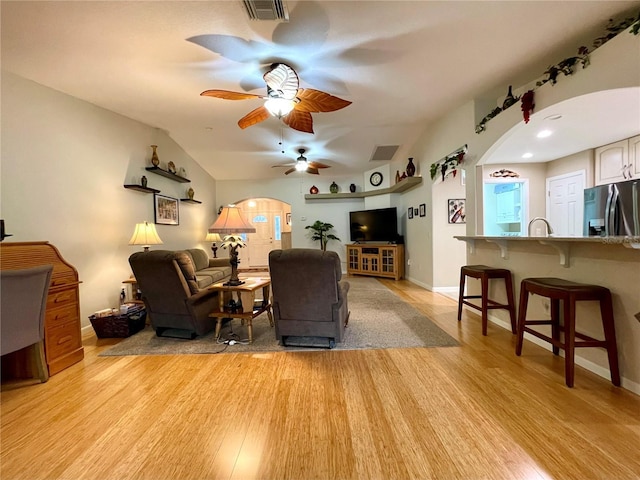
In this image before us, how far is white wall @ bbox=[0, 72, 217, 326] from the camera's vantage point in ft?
8.46

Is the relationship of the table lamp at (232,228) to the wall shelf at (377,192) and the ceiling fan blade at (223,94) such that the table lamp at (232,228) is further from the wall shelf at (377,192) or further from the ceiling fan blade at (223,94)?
the wall shelf at (377,192)

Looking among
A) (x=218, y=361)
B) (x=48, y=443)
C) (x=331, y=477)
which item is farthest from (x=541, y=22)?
(x=48, y=443)

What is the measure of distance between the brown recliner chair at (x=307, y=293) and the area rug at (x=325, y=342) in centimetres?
19

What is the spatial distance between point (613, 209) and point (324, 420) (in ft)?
12.5

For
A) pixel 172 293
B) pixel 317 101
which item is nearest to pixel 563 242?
pixel 317 101

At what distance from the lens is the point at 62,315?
7.52 feet

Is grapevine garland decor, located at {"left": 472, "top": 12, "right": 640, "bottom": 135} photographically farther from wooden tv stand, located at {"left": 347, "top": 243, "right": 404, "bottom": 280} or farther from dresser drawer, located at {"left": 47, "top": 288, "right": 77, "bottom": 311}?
dresser drawer, located at {"left": 47, "top": 288, "right": 77, "bottom": 311}

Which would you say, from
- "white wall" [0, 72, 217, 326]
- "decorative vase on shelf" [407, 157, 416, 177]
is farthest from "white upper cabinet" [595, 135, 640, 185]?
"white wall" [0, 72, 217, 326]

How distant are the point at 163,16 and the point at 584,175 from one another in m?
5.34

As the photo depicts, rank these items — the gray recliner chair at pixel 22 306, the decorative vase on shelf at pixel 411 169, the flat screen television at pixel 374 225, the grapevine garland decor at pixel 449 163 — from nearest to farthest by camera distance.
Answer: the gray recliner chair at pixel 22 306, the grapevine garland decor at pixel 449 163, the decorative vase on shelf at pixel 411 169, the flat screen television at pixel 374 225

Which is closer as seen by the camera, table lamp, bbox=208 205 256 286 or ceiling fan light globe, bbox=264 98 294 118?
ceiling fan light globe, bbox=264 98 294 118

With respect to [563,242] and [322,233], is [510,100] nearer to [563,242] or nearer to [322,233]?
[563,242]

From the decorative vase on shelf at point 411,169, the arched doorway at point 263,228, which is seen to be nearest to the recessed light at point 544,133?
the decorative vase on shelf at point 411,169

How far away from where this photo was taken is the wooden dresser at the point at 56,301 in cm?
207
